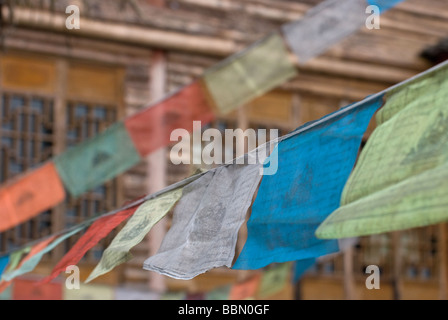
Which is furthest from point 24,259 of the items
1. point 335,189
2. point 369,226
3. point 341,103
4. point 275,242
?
point 341,103

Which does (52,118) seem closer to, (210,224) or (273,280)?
(273,280)

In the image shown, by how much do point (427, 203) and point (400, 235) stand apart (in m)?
8.08

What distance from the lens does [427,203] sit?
2.87 meters

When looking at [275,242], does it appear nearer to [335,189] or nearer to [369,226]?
[335,189]

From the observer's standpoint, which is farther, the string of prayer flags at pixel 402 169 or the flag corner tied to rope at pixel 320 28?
the flag corner tied to rope at pixel 320 28

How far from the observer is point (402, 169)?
320 cm

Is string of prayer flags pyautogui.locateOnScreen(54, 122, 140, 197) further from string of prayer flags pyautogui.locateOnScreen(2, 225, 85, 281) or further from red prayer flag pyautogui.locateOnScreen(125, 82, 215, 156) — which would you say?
string of prayer flags pyautogui.locateOnScreen(2, 225, 85, 281)

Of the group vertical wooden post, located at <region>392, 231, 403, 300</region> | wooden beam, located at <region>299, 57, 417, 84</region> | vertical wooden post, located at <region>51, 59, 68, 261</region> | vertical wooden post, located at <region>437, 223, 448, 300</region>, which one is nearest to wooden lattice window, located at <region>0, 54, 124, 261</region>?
vertical wooden post, located at <region>51, 59, 68, 261</region>

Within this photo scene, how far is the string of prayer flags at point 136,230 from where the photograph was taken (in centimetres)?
425

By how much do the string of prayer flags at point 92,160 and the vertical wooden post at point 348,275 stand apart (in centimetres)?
397

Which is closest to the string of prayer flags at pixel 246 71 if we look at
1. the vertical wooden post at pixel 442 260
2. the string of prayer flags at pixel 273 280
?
the string of prayer flags at pixel 273 280

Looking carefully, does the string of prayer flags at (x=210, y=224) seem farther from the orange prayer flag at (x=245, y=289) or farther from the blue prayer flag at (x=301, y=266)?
the blue prayer flag at (x=301, y=266)

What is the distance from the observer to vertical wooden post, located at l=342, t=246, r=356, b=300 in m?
10.2

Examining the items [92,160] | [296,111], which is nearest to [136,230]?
[92,160]
